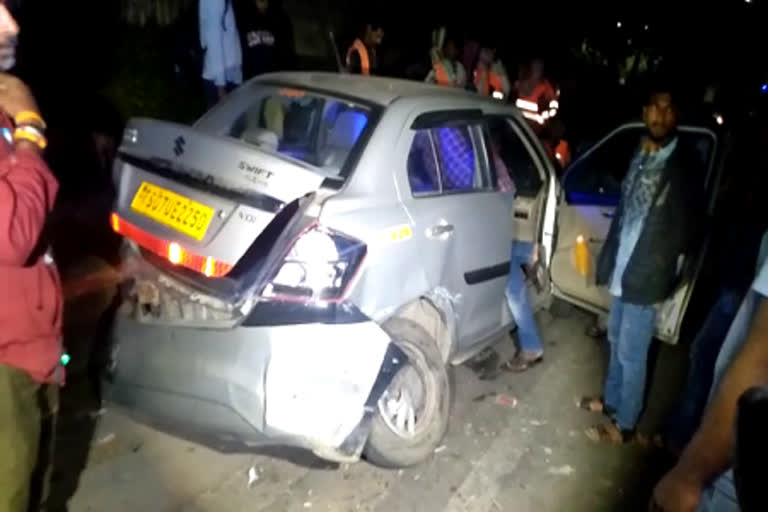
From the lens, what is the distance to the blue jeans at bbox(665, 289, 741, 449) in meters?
3.64

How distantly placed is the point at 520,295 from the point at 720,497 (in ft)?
9.99

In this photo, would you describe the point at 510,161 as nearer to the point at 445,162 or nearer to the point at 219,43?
the point at 445,162

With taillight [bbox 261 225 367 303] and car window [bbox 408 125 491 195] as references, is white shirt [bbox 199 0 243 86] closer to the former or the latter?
car window [bbox 408 125 491 195]

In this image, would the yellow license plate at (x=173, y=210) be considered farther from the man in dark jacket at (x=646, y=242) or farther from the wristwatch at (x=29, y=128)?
the man in dark jacket at (x=646, y=242)

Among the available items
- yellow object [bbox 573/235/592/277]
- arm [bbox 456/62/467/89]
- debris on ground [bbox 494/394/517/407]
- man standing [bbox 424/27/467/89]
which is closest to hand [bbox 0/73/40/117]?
debris on ground [bbox 494/394/517/407]

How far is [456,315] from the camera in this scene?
400cm

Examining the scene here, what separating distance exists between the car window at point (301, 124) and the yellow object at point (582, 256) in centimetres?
200

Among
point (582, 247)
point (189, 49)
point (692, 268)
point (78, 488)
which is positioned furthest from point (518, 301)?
point (189, 49)

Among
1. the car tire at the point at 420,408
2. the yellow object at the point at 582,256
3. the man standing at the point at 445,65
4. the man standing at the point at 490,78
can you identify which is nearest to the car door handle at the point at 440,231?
the car tire at the point at 420,408

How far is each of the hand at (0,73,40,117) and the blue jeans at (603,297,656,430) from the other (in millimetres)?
2905

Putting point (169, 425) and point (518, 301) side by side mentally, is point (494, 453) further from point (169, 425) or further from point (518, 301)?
point (169, 425)

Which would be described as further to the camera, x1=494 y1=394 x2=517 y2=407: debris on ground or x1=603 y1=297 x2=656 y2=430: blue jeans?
x1=494 y1=394 x2=517 y2=407: debris on ground

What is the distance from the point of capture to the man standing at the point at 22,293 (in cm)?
208

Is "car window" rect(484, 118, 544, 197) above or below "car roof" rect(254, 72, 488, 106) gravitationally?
below
